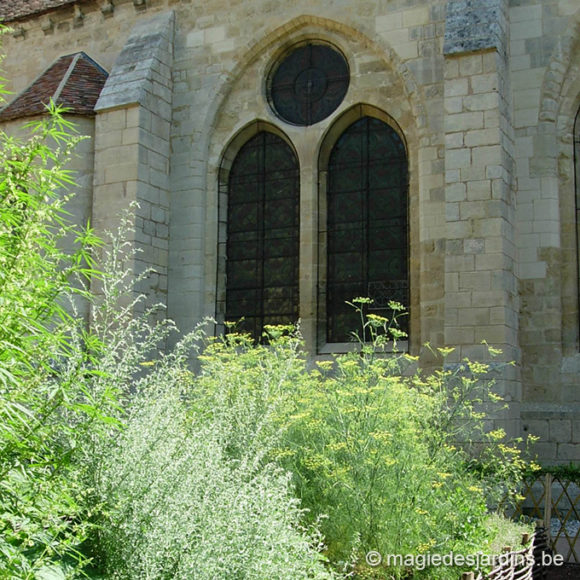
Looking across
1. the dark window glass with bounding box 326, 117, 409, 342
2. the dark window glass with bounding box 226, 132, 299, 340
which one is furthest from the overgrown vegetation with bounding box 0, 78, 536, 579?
the dark window glass with bounding box 226, 132, 299, 340

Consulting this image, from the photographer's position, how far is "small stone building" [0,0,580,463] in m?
9.79

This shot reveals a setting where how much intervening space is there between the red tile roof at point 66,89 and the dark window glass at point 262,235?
2546mm

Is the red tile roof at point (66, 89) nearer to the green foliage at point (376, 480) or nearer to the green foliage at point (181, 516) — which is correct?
the green foliage at point (376, 480)

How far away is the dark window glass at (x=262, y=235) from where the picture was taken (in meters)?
11.9

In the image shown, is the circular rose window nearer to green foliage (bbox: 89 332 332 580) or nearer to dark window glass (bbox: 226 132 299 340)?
dark window glass (bbox: 226 132 299 340)

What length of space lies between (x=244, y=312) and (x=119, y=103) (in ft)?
11.5

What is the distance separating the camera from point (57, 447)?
444 centimetres

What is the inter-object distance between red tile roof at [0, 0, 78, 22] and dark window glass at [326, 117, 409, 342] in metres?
5.82

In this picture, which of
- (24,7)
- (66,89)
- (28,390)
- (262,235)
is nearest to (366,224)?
(262,235)

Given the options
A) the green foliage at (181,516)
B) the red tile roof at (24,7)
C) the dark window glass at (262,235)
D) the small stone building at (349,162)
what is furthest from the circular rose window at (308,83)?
the green foliage at (181,516)

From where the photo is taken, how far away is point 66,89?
42.0ft

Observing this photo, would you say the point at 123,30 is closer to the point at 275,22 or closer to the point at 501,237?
the point at 275,22

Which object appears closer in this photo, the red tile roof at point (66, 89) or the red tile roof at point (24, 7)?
the red tile roof at point (66, 89)

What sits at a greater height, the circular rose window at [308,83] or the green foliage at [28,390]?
the circular rose window at [308,83]
